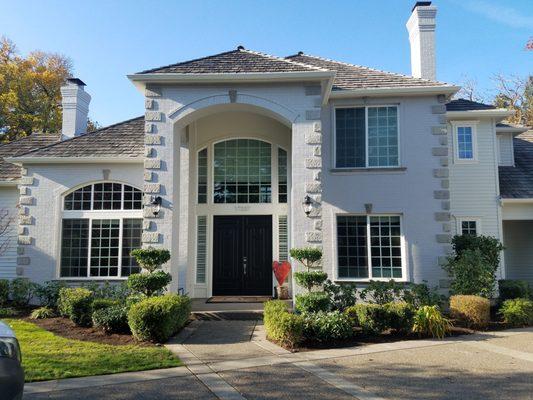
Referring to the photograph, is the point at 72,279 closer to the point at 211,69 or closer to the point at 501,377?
the point at 211,69

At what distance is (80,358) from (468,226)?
11.4 m

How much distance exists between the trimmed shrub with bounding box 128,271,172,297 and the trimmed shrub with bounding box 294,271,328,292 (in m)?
2.95

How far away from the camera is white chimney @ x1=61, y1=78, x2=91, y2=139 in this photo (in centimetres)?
1545

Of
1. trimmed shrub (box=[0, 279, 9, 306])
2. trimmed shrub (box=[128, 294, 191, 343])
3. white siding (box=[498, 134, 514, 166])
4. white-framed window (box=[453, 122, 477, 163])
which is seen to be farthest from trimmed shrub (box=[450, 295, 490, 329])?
trimmed shrub (box=[0, 279, 9, 306])

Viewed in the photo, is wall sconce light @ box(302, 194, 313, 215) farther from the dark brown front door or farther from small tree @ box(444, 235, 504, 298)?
small tree @ box(444, 235, 504, 298)

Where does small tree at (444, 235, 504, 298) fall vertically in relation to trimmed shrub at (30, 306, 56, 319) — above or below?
above

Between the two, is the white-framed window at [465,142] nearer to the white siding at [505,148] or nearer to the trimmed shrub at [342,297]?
the white siding at [505,148]

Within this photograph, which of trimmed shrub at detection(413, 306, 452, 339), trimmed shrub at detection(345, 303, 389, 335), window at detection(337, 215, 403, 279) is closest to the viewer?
trimmed shrub at detection(345, 303, 389, 335)

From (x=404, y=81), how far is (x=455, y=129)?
258 cm

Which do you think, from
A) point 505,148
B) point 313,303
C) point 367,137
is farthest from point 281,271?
point 505,148

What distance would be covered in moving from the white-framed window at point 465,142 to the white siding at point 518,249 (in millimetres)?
3433

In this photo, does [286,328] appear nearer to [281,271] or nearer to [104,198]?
[281,271]

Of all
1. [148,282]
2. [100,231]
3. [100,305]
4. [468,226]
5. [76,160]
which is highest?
[76,160]

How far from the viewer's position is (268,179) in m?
13.4
